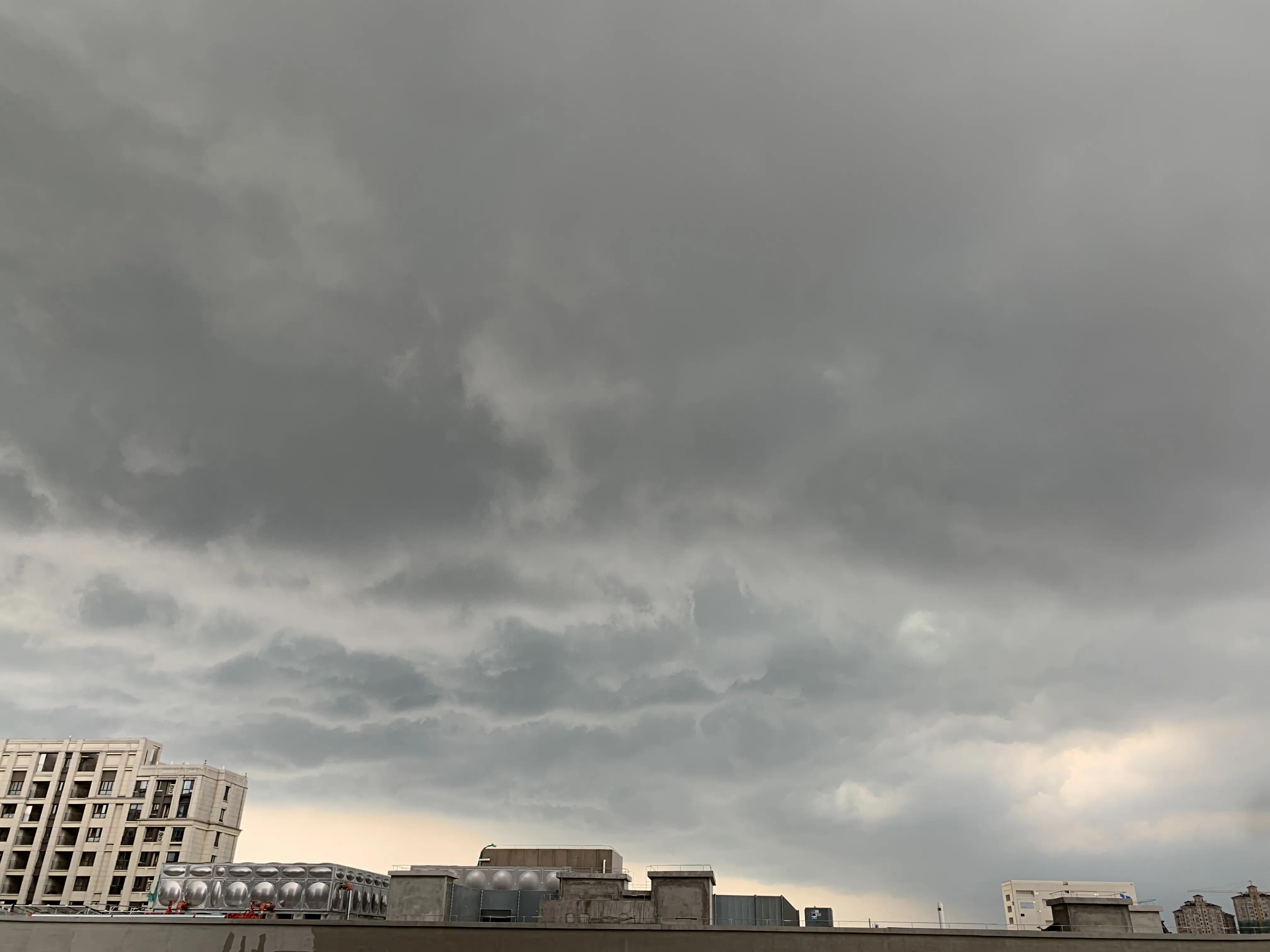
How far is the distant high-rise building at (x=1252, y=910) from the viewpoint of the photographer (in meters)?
130

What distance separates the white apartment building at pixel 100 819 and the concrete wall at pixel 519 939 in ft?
323

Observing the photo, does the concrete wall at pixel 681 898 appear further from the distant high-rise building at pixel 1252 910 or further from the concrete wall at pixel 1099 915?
the distant high-rise building at pixel 1252 910

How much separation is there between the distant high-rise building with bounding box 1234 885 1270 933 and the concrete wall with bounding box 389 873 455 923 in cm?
12184

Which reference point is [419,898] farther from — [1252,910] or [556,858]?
[1252,910]

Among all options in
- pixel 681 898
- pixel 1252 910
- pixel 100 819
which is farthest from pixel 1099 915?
pixel 1252 910

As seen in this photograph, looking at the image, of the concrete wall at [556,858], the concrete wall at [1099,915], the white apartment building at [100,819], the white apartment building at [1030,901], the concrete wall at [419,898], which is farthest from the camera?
the white apartment building at [1030,901]

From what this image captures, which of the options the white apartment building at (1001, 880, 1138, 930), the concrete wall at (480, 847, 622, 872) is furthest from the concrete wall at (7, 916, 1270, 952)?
the white apartment building at (1001, 880, 1138, 930)

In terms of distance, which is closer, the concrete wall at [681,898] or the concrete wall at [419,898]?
the concrete wall at [419,898]

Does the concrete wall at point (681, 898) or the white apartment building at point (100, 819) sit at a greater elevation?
the white apartment building at point (100, 819)

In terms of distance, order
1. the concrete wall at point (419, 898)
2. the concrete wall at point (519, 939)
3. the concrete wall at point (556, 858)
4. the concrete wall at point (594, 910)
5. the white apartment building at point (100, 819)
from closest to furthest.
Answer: the concrete wall at point (519, 939), the concrete wall at point (419, 898), the concrete wall at point (594, 910), the concrete wall at point (556, 858), the white apartment building at point (100, 819)

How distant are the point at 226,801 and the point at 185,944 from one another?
109 metres

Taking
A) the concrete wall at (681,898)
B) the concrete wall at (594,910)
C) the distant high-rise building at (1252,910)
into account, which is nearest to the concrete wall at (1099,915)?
the concrete wall at (681,898)

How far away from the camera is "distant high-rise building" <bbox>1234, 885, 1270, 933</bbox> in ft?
427

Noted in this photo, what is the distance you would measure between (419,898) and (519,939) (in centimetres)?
881
